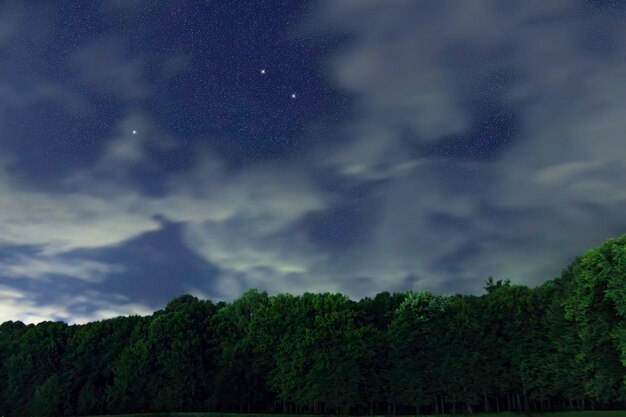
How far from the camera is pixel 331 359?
9106 centimetres

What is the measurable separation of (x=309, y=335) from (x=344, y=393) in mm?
10200

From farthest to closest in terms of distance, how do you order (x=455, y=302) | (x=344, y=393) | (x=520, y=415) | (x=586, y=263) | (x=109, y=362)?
(x=109, y=362) → (x=455, y=302) → (x=344, y=393) → (x=520, y=415) → (x=586, y=263)

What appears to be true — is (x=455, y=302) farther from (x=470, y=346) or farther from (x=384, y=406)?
(x=384, y=406)

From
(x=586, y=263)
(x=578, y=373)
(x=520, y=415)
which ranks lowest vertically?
(x=520, y=415)

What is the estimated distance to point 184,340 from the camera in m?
100

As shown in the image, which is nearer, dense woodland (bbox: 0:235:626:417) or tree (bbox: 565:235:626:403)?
tree (bbox: 565:235:626:403)

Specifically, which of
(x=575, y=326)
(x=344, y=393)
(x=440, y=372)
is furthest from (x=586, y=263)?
(x=344, y=393)

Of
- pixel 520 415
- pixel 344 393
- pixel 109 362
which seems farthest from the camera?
pixel 109 362

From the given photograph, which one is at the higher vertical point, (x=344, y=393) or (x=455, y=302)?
(x=455, y=302)

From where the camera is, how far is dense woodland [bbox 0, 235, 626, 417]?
90.1 metres

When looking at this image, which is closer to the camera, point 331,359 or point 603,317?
point 603,317

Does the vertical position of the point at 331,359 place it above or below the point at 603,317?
below

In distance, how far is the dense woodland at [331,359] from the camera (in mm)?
90062

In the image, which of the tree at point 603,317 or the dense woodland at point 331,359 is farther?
the dense woodland at point 331,359
